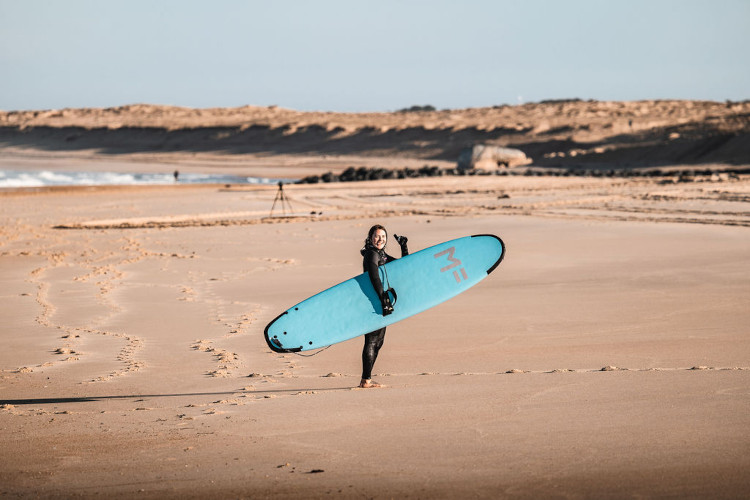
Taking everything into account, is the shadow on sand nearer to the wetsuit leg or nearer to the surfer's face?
the wetsuit leg

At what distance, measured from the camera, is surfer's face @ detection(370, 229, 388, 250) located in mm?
6027

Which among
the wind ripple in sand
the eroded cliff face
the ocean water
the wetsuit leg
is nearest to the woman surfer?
the wetsuit leg

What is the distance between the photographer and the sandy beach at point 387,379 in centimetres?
398

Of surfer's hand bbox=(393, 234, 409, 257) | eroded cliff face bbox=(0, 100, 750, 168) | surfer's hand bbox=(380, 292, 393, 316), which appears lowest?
surfer's hand bbox=(380, 292, 393, 316)

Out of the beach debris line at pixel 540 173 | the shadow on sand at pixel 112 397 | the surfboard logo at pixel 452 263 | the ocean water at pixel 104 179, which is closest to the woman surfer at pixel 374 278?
the shadow on sand at pixel 112 397

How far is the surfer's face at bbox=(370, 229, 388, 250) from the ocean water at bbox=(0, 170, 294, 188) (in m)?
36.8

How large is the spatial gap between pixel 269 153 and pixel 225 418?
223ft

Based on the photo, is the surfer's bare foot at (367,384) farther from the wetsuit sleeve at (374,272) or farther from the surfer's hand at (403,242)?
the surfer's hand at (403,242)

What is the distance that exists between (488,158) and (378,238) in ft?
125

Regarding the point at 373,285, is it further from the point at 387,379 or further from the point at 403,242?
the point at 387,379

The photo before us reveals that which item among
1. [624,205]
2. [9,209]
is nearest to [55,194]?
[9,209]

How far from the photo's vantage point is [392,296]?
6.32 meters

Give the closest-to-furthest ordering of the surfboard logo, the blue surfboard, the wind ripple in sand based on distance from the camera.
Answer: the blue surfboard → the surfboard logo → the wind ripple in sand

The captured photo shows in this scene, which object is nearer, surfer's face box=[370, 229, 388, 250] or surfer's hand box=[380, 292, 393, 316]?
surfer's face box=[370, 229, 388, 250]
